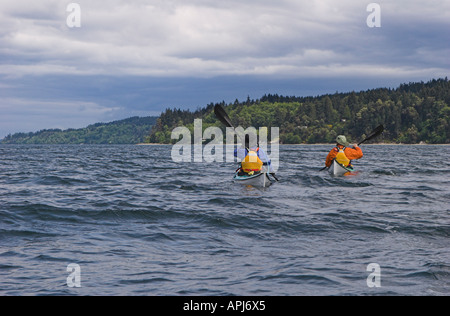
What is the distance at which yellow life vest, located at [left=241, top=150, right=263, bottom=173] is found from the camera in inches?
832

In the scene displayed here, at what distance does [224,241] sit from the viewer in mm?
10914

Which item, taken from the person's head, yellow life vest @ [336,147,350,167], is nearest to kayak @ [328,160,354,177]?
yellow life vest @ [336,147,350,167]

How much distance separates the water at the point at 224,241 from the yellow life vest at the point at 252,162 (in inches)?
72.2

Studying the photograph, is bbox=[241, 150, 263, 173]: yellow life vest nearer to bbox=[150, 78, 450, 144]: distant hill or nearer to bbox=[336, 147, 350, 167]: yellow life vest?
bbox=[336, 147, 350, 167]: yellow life vest

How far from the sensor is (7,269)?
27.5 feet

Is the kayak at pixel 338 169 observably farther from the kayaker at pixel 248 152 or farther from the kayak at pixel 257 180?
the kayak at pixel 257 180

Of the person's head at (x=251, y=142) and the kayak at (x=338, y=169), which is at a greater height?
the person's head at (x=251, y=142)

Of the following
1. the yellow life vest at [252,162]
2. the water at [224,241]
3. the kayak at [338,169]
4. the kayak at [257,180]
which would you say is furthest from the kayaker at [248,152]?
the kayak at [338,169]

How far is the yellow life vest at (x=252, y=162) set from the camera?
21.1m

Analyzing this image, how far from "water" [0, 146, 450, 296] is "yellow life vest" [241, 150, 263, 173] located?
183 cm

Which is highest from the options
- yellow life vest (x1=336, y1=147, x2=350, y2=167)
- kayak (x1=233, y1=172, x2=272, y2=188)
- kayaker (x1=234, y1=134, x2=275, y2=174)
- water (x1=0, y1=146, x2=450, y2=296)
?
kayaker (x1=234, y1=134, x2=275, y2=174)

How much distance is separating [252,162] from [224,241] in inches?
411
